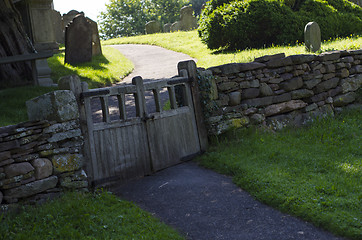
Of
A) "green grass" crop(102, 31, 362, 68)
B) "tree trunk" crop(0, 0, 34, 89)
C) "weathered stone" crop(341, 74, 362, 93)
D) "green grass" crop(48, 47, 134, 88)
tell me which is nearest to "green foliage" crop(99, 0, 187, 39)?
"green grass" crop(102, 31, 362, 68)

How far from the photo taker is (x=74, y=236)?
4602 mm

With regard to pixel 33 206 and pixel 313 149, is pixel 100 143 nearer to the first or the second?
pixel 33 206

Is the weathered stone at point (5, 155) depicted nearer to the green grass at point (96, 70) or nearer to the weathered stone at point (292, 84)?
the weathered stone at point (292, 84)

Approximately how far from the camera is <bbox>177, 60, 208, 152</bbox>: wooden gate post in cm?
791

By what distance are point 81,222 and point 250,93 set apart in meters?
5.01

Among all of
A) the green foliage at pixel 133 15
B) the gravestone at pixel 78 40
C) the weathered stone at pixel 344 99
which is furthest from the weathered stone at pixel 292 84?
the green foliage at pixel 133 15

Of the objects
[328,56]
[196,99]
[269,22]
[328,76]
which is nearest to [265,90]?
[196,99]

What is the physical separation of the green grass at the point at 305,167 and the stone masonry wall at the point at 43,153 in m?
2.56

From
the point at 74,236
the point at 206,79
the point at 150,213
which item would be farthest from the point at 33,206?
the point at 206,79

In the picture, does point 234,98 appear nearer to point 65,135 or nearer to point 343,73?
point 343,73

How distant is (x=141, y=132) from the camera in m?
6.95

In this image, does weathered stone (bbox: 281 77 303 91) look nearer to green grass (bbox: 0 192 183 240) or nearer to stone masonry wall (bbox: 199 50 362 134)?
stone masonry wall (bbox: 199 50 362 134)

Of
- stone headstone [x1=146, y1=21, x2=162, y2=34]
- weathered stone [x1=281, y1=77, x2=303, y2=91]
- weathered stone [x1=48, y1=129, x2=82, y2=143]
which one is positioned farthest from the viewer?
stone headstone [x1=146, y1=21, x2=162, y2=34]

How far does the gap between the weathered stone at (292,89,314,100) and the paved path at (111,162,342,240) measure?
3.54 metres
